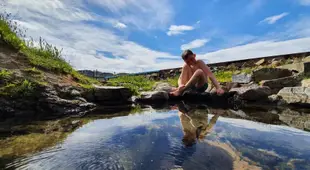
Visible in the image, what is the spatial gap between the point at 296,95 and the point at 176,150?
522cm

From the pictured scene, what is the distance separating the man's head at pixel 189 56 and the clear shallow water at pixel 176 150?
282 cm

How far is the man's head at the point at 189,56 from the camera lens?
16.8 feet

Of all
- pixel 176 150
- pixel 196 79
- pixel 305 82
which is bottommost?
pixel 176 150

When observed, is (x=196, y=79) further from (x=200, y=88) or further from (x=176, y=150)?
(x=176, y=150)

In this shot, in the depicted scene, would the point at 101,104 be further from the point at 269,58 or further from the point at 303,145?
the point at 269,58

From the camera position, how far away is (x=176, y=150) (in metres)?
1.86

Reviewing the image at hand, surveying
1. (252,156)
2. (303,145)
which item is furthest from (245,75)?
(252,156)

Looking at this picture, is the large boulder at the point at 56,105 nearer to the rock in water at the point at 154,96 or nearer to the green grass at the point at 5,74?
the green grass at the point at 5,74

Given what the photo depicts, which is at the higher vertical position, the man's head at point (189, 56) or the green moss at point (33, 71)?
the man's head at point (189, 56)

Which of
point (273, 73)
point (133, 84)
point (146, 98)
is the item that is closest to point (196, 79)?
point (146, 98)

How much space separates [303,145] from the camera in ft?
6.91

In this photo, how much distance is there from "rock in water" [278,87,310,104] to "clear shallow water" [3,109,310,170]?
9.73 ft

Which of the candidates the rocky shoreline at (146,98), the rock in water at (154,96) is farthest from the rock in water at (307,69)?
the rock in water at (154,96)

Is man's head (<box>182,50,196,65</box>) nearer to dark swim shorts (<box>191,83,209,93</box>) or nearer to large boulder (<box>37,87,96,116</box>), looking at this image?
dark swim shorts (<box>191,83,209,93</box>)
